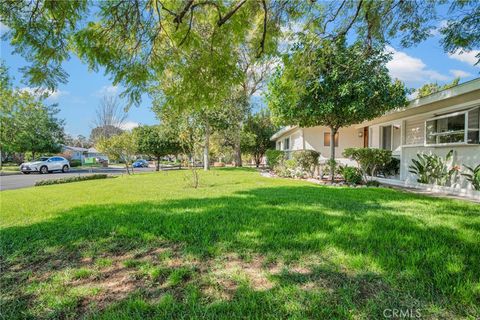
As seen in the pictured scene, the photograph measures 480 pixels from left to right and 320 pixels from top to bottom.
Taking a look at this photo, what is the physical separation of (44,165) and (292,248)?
1069 inches

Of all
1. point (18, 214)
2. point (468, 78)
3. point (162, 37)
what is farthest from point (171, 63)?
point (468, 78)

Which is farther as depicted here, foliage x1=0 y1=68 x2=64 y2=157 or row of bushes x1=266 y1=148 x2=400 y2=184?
foliage x1=0 y1=68 x2=64 y2=157

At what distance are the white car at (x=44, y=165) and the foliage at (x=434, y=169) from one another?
1086 inches

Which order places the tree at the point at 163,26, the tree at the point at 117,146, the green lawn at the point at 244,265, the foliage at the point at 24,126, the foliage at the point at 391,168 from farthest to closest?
the foliage at the point at 24,126
the tree at the point at 117,146
the foliage at the point at 391,168
the tree at the point at 163,26
the green lawn at the point at 244,265

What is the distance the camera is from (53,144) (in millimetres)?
32250

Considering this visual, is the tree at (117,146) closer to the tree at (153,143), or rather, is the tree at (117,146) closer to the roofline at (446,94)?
the tree at (153,143)

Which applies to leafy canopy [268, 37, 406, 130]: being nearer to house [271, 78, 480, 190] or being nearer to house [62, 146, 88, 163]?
house [271, 78, 480, 190]

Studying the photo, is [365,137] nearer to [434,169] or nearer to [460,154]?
[434,169]

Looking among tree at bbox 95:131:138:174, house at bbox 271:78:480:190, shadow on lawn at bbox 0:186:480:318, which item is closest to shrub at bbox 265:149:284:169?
house at bbox 271:78:480:190

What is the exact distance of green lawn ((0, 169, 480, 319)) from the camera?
2095 mm

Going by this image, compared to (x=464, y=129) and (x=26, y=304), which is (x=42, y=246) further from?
(x=464, y=129)

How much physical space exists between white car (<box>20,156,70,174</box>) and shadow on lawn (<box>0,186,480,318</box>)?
22528 millimetres

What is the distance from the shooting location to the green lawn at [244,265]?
209 cm

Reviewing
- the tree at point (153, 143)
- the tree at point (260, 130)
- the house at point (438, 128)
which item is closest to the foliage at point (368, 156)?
the house at point (438, 128)
